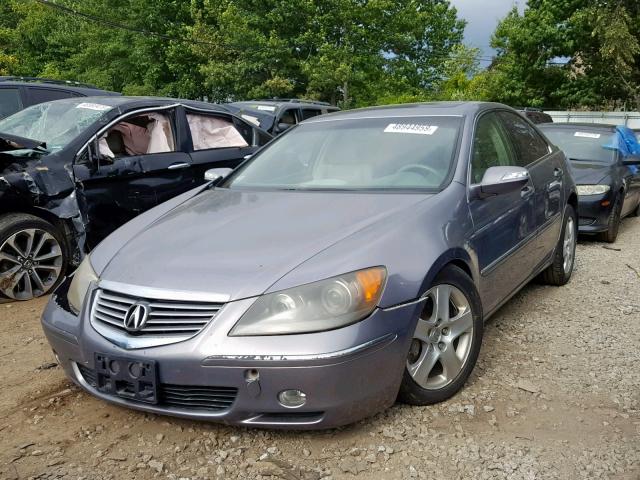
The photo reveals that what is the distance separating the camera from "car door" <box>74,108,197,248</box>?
4.74 metres

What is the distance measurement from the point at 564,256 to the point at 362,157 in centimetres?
226

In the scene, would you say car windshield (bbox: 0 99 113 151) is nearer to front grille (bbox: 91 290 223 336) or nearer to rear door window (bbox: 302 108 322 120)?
front grille (bbox: 91 290 223 336)

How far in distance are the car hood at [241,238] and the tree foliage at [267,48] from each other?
2535 centimetres

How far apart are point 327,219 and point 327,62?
26.2m

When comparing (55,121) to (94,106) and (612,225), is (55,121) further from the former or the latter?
(612,225)

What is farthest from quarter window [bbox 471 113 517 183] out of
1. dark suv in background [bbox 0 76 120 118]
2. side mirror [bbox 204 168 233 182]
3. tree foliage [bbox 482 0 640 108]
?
tree foliage [bbox 482 0 640 108]

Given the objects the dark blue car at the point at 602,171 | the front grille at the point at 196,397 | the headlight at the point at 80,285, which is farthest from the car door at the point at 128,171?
the dark blue car at the point at 602,171

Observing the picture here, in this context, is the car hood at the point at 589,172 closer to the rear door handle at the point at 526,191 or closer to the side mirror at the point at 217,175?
the rear door handle at the point at 526,191

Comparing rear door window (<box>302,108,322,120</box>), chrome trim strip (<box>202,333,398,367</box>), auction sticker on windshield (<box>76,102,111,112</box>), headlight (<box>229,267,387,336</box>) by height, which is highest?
auction sticker on windshield (<box>76,102,111,112</box>)

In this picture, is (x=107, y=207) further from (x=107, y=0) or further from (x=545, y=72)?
(x=107, y=0)

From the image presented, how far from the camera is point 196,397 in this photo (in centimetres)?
237

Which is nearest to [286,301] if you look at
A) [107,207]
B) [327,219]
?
[327,219]

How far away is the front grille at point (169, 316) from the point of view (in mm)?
2309

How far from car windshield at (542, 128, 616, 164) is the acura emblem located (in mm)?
6654
